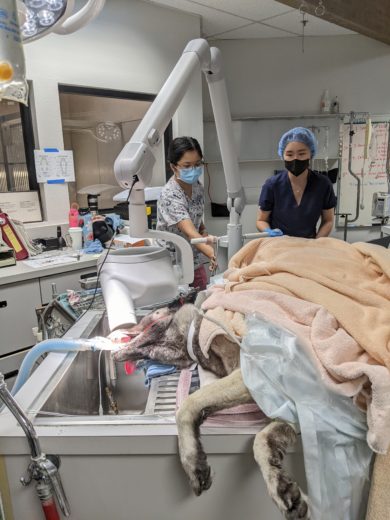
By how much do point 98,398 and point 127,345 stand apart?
227mm

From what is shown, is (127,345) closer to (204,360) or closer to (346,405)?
(204,360)

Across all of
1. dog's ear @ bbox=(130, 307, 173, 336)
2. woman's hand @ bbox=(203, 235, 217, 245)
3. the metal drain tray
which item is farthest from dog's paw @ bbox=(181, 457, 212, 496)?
woman's hand @ bbox=(203, 235, 217, 245)

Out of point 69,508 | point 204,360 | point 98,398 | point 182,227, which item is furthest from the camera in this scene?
point 182,227

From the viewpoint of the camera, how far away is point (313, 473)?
0.66m

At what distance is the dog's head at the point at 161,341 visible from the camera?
3.10 ft

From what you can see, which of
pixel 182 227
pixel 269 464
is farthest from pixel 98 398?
pixel 182 227

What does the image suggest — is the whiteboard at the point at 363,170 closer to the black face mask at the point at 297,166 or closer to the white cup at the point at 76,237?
the black face mask at the point at 297,166

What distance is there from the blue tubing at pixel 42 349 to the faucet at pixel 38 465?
24 cm

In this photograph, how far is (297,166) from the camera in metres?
1.83

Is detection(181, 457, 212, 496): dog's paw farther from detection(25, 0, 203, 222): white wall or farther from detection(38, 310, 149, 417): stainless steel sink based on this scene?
detection(25, 0, 203, 222): white wall

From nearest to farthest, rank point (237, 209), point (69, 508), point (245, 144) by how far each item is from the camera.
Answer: point (69, 508)
point (237, 209)
point (245, 144)

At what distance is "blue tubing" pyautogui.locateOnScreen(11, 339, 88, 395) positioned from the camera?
37.0 inches

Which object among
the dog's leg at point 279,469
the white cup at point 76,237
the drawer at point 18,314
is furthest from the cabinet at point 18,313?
the dog's leg at point 279,469

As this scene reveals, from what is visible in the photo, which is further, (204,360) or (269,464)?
(204,360)
